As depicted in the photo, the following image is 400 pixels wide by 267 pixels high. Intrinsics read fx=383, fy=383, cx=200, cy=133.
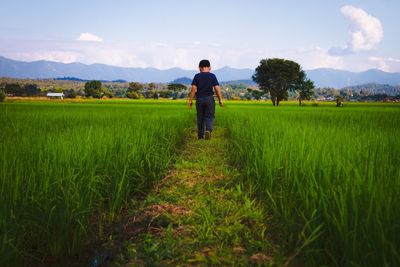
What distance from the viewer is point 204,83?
9586mm

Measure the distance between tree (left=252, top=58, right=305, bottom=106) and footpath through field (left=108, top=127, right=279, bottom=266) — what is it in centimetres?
6061

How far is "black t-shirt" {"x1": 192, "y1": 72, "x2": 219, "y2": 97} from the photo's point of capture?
9.56m

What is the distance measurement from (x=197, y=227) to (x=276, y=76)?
208ft

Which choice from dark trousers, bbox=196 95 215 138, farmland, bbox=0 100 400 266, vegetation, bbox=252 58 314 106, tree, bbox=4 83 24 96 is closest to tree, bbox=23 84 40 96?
tree, bbox=4 83 24 96

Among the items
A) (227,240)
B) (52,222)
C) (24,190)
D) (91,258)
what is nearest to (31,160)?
(24,190)

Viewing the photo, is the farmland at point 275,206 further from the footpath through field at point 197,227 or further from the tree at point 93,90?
the tree at point 93,90

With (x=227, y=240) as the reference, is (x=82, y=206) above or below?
above

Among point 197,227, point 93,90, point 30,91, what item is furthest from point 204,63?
point 30,91

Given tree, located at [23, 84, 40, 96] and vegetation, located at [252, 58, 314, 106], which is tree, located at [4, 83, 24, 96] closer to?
tree, located at [23, 84, 40, 96]

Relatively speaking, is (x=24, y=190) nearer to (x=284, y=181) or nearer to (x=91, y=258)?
(x=91, y=258)

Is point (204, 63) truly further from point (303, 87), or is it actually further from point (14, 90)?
point (14, 90)

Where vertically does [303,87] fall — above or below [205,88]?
above

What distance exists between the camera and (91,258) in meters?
2.85

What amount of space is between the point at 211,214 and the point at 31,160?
1779 millimetres
